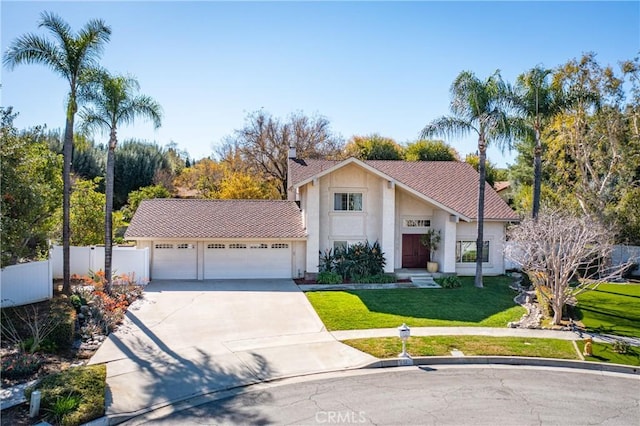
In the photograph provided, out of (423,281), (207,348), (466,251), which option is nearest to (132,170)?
(423,281)

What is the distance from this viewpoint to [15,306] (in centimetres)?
1612

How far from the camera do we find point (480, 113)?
21.3 m

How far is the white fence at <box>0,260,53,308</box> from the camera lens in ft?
52.5

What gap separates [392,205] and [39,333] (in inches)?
661

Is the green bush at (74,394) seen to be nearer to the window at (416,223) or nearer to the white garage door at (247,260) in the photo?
the white garage door at (247,260)

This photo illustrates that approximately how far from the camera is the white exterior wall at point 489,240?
2492cm

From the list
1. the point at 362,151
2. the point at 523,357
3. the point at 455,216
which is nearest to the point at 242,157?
the point at 362,151

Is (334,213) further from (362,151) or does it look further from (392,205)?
(362,151)

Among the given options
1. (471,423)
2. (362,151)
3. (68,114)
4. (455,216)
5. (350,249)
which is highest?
(362,151)

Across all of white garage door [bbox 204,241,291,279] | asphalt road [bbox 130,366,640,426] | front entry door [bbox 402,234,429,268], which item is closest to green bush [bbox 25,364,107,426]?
asphalt road [bbox 130,366,640,426]

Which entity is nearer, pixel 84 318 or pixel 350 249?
pixel 84 318

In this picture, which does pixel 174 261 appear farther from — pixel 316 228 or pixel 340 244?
pixel 340 244

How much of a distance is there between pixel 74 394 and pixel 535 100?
22722 millimetres

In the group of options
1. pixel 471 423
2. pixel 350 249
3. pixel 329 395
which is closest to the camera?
pixel 471 423
